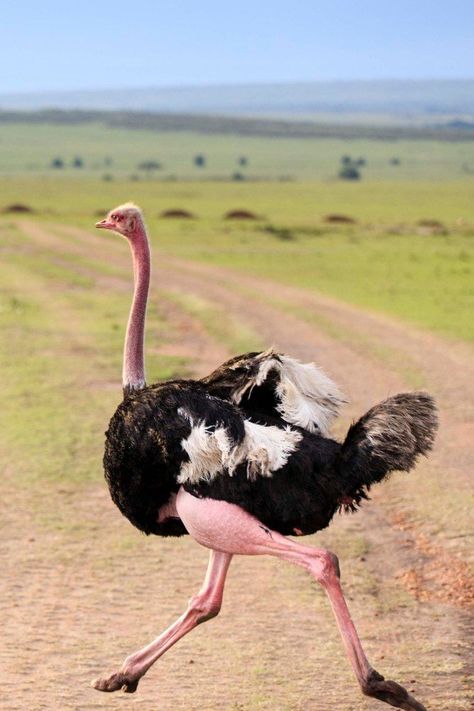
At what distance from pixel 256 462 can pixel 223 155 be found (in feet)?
510

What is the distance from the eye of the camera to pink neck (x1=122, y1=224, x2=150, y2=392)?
6176 mm

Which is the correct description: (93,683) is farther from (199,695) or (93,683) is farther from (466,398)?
(466,398)

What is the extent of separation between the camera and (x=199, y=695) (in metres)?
6.05

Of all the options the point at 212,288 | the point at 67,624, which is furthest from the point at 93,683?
the point at 212,288

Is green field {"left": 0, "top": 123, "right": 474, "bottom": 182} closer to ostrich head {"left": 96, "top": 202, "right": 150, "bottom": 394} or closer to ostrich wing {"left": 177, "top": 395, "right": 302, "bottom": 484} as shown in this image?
ostrich head {"left": 96, "top": 202, "right": 150, "bottom": 394}

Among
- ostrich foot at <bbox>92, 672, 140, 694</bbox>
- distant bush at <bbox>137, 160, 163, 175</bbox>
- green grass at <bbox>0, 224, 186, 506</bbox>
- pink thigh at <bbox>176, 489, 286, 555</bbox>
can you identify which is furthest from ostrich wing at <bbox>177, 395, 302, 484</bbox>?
distant bush at <bbox>137, 160, 163, 175</bbox>

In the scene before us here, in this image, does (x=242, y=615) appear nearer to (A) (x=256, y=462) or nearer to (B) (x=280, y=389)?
(B) (x=280, y=389)

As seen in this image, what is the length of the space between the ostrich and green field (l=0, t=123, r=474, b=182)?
360ft

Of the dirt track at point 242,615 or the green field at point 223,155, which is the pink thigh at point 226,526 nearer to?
the dirt track at point 242,615

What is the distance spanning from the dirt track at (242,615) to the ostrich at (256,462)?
478mm

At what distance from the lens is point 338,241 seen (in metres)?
39.7

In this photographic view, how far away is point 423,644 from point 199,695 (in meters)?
1.26

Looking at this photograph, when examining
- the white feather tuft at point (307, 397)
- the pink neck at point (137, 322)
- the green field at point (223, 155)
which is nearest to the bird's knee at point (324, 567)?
the white feather tuft at point (307, 397)

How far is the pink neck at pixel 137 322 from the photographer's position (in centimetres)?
618
